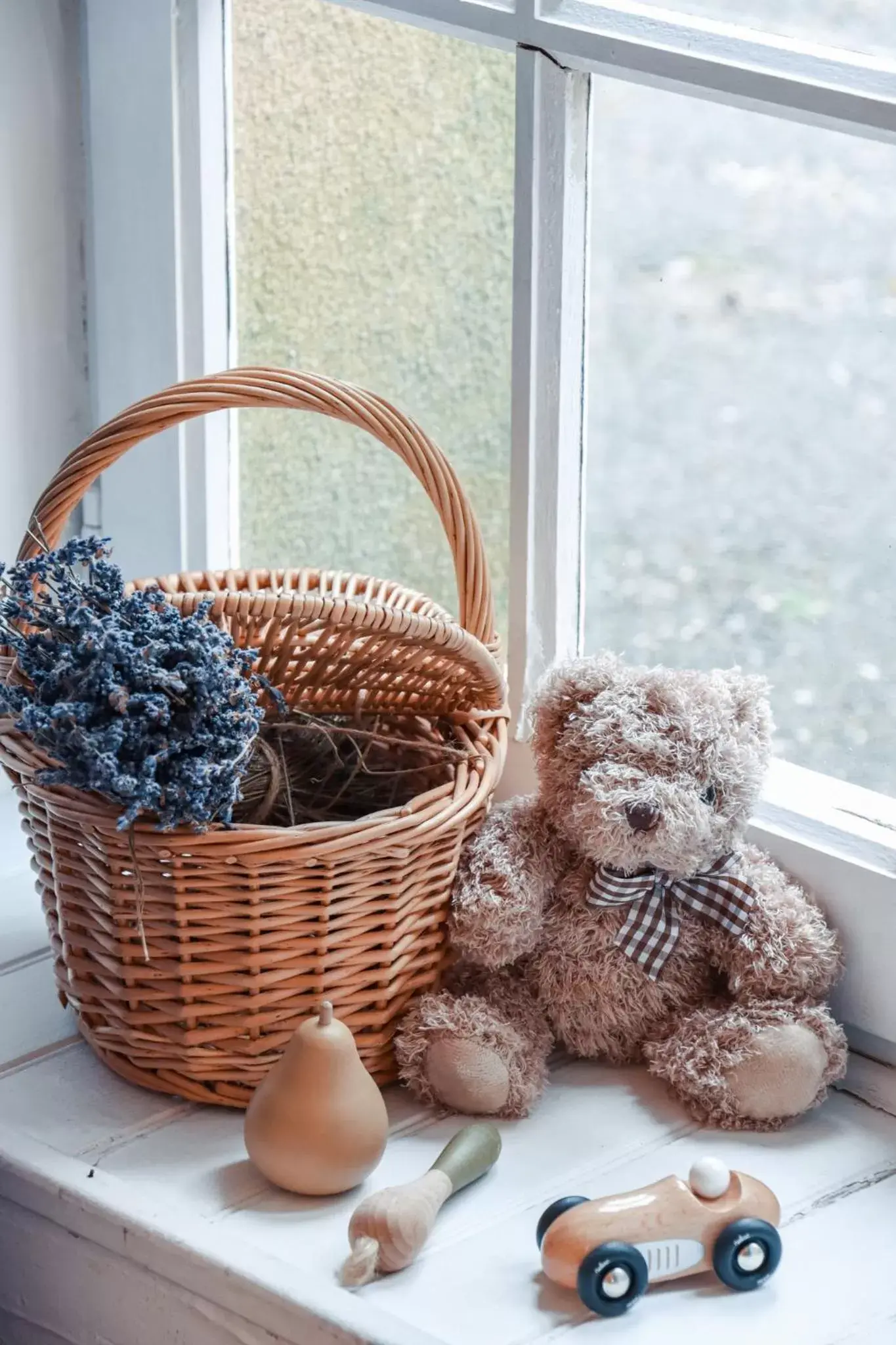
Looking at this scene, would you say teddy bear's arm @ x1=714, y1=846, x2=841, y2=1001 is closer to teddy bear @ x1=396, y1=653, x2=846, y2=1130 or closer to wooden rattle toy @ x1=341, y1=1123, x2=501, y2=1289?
teddy bear @ x1=396, y1=653, x2=846, y2=1130

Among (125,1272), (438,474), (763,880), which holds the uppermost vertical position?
(438,474)

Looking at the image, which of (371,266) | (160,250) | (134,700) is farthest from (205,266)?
(134,700)

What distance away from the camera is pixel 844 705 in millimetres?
1145

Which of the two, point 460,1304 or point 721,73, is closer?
point 460,1304

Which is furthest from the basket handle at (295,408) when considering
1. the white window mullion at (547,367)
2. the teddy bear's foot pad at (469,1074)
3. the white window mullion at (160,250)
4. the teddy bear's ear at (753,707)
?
the white window mullion at (160,250)

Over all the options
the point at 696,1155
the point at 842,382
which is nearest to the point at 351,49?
the point at 842,382

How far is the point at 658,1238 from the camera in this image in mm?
851

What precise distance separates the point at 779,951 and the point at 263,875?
378 millimetres

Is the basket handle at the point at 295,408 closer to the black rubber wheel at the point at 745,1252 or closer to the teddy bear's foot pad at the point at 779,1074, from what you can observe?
the teddy bear's foot pad at the point at 779,1074

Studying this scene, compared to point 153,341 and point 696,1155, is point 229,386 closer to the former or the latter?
point 153,341

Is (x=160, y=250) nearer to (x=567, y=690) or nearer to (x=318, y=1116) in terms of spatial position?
(x=567, y=690)

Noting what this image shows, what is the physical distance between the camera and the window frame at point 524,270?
42.1 inches

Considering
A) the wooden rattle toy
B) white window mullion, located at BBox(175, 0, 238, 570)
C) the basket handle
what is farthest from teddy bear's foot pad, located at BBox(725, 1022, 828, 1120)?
white window mullion, located at BBox(175, 0, 238, 570)

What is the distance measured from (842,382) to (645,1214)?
2.01 ft
